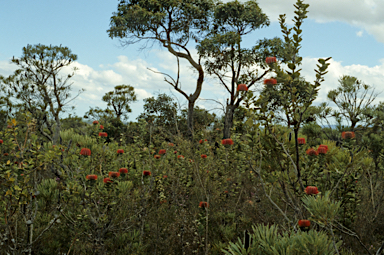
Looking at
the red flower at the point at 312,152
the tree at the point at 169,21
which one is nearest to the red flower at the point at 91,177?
the red flower at the point at 312,152

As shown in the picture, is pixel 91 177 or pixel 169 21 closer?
pixel 91 177

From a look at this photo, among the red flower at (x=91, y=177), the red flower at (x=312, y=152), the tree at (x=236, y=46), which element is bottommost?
the red flower at (x=91, y=177)

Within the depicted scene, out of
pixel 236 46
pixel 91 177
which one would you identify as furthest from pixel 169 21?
pixel 91 177

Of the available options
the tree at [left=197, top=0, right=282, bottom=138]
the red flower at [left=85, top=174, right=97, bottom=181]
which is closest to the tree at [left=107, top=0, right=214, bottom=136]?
the tree at [left=197, top=0, right=282, bottom=138]

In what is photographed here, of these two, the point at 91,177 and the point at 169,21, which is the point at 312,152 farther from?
the point at 169,21

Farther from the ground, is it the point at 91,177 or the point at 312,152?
A: the point at 312,152

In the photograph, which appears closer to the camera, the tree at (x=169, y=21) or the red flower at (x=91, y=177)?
the red flower at (x=91, y=177)

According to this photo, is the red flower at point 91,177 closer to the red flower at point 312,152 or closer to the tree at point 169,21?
the red flower at point 312,152

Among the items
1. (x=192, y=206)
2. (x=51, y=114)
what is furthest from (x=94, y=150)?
(x=51, y=114)

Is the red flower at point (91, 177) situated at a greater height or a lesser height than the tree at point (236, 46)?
lesser

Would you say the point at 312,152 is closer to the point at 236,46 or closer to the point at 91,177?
the point at 91,177

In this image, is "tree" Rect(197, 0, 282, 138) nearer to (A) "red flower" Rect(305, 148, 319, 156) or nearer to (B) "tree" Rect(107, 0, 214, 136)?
(B) "tree" Rect(107, 0, 214, 136)

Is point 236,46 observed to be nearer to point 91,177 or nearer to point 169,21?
point 169,21

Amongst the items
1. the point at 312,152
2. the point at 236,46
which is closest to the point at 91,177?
the point at 312,152
